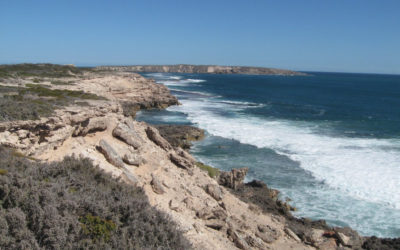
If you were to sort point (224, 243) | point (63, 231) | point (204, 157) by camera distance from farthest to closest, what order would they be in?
point (204, 157) < point (224, 243) < point (63, 231)

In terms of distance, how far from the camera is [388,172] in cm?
2072

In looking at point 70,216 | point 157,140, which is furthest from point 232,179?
point 70,216

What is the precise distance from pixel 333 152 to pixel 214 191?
52.6ft

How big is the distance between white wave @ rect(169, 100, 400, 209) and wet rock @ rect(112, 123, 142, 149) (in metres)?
12.0

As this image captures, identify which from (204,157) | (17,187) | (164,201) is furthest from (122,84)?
(17,187)

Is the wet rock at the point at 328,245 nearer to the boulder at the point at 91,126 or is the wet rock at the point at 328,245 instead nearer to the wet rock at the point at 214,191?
the wet rock at the point at 214,191

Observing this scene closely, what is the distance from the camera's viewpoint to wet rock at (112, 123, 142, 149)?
12.5 meters

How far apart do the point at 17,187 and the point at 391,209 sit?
16558 mm

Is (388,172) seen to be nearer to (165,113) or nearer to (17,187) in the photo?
(17,187)

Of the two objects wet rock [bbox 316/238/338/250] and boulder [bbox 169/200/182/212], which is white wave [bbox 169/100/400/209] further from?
boulder [bbox 169/200/182/212]

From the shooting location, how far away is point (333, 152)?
25109mm

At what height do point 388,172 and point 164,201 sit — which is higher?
point 164,201

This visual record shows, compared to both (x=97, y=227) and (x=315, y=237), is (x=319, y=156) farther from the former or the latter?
(x=97, y=227)

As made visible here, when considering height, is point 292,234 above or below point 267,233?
below
